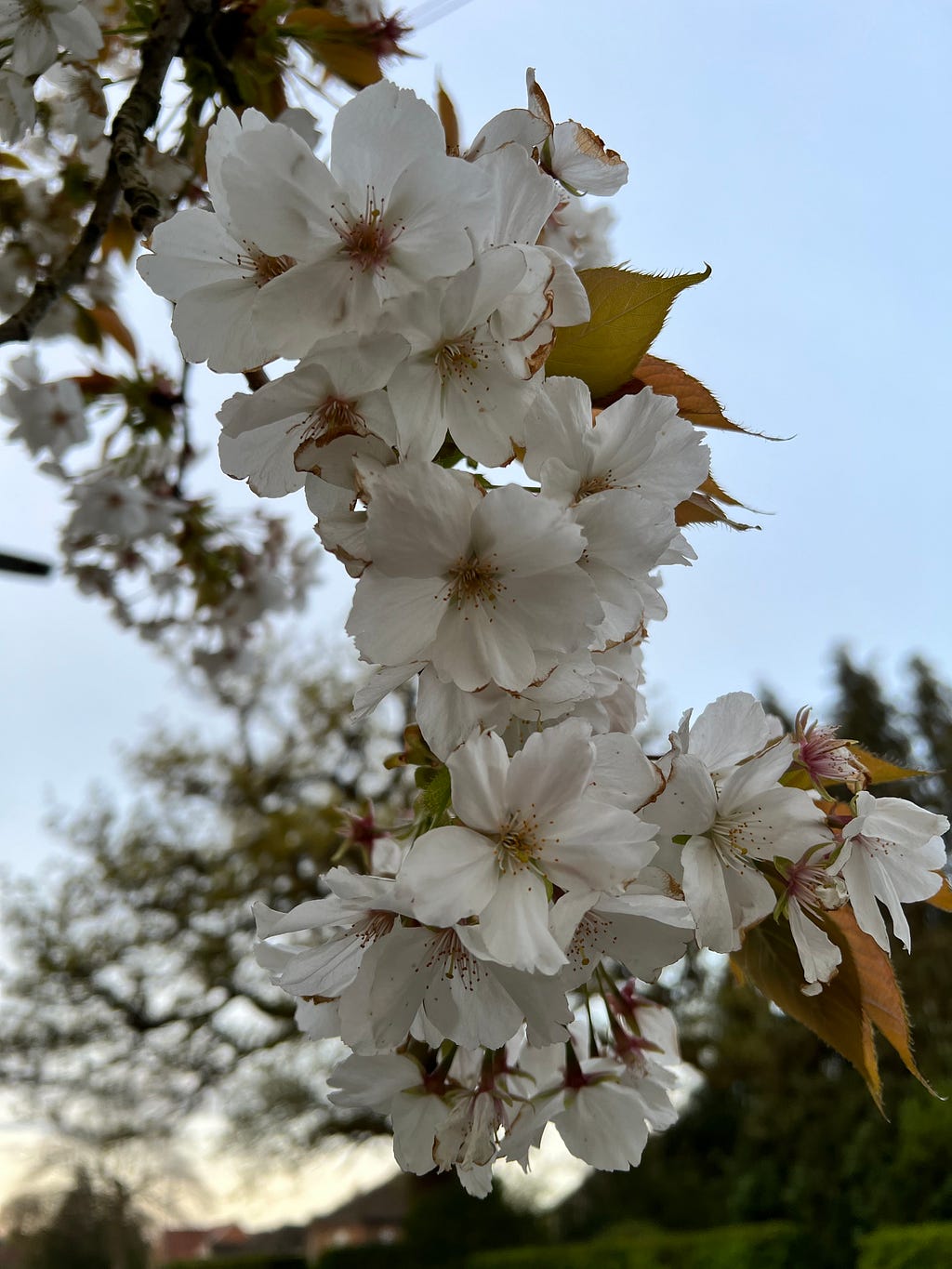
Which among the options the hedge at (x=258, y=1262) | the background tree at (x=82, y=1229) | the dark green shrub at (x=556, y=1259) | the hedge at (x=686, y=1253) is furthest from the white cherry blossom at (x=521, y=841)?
the hedge at (x=258, y=1262)

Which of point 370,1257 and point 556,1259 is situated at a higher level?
point 370,1257

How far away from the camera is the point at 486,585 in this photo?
1.85 feet

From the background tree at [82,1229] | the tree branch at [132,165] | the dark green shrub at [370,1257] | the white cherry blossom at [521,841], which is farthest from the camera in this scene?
the background tree at [82,1229]

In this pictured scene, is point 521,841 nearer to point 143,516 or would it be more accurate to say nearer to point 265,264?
point 265,264

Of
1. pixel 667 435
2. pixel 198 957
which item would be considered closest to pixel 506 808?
pixel 667 435

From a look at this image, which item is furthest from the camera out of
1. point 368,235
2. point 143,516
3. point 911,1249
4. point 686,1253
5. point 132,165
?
point 686,1253

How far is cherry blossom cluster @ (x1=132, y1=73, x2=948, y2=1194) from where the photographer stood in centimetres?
54

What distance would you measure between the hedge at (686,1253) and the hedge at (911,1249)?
1273 millimetres

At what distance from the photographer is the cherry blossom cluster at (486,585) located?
0.54m

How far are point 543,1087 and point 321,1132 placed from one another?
1067 centimetres

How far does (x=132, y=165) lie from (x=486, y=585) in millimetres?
706

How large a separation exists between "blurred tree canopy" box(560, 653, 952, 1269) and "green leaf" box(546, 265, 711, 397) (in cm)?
88

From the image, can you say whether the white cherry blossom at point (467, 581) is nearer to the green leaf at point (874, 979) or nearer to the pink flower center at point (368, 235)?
the pink flower center at point (368, 235)

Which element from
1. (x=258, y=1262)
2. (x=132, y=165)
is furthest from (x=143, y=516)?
(x=258, y=1262)
